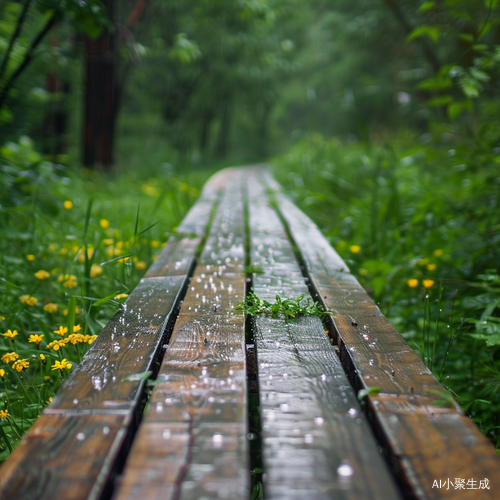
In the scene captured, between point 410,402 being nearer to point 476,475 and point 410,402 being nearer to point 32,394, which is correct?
point 476,475

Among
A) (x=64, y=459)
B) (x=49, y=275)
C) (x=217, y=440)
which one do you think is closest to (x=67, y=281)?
(x=49, y=275)

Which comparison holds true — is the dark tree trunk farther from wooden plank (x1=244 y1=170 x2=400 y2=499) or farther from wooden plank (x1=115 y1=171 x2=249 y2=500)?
wooden plank (x1=244 y1=170 x2=400 y2=499)

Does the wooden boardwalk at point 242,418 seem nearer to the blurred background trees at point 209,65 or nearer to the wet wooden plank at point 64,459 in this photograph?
the wet wooden plank at point 64,459

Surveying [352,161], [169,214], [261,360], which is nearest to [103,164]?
[169,214]

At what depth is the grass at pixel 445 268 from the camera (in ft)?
5.61

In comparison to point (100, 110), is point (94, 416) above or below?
below

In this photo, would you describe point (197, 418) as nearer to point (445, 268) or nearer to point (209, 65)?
point (445, 268)

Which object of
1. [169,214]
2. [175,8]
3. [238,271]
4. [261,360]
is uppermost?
[175,8]

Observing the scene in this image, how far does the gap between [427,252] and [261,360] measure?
2341 millimetres

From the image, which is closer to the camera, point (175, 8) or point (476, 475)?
point (476, 475)

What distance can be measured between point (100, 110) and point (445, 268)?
6875mm

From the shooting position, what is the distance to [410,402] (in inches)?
39.5

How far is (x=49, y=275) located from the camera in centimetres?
226

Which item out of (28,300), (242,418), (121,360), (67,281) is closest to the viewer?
(242,418)
